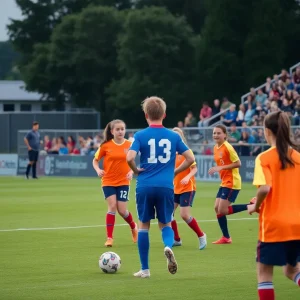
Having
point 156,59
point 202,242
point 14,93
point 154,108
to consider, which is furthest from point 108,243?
point 14,93

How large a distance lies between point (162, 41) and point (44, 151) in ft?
59.3

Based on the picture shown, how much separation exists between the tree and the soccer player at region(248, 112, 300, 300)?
50.4 m

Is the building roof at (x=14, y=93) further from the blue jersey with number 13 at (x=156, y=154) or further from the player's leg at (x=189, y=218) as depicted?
the blue jersey with number 13 at (x=156, y=154)

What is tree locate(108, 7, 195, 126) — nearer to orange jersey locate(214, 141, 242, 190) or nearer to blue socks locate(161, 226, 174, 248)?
orange jersey locate(214, 141, 242, 190)

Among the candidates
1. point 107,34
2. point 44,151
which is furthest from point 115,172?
point 107,34

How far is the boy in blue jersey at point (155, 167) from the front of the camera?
1029cm

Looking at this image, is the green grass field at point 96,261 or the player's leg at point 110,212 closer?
the green grass field at point 96,261

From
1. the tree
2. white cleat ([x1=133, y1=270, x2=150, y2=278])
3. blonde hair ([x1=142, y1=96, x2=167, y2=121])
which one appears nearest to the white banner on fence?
the tree

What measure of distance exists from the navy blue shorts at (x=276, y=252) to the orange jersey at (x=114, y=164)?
6929mm

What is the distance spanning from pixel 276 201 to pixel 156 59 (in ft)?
170

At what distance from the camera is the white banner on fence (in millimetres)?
44272

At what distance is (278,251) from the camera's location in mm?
7785

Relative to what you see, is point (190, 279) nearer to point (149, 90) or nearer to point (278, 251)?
point (278, 251)

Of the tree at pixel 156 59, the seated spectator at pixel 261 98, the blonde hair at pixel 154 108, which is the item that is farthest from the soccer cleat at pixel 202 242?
the tree at pixel 156 59
